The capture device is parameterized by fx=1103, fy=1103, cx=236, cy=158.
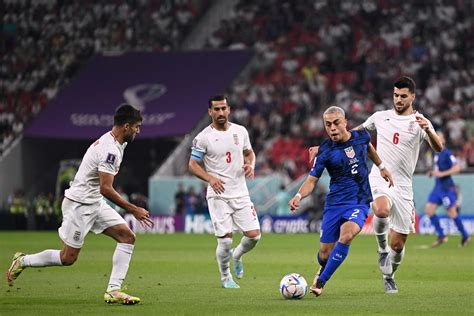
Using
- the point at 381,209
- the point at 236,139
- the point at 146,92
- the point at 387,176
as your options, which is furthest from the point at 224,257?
the point at 146,92

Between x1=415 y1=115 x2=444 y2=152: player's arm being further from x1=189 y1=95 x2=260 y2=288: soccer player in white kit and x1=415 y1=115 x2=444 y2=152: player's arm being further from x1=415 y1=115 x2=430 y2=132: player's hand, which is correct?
x1=189 y1=95 x2=260 y2=288: soccer player in white kit

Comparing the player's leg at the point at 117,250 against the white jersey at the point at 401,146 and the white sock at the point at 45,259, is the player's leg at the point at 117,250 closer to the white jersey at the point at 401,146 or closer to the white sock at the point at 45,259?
the white sock at the point at 45,259

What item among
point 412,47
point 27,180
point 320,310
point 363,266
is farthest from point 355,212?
point 27,180

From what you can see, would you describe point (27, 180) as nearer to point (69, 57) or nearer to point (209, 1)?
point (69, 57)

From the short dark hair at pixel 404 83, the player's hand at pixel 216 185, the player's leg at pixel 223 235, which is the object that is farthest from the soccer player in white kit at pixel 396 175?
the player's leg at pixel 223 235

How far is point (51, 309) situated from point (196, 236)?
2057cm

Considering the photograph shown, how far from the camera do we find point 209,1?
147 feet

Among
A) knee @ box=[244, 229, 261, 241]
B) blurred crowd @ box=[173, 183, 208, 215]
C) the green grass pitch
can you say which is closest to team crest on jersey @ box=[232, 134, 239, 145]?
knee @ box=[244, 229, 261, 241]

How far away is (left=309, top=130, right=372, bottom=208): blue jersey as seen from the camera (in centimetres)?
1319

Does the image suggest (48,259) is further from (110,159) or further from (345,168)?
(345,168)

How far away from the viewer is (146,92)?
1623 inches

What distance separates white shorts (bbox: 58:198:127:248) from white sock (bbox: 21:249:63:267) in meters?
0.25

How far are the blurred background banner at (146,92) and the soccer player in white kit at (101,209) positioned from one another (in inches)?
1015

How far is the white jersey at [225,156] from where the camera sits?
604 inches
